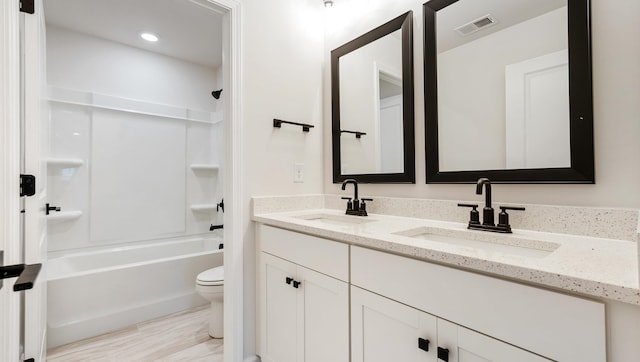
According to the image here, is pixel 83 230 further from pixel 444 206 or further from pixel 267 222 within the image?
pixel 444 206

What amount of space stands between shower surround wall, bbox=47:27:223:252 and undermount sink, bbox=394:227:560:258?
2.68 m

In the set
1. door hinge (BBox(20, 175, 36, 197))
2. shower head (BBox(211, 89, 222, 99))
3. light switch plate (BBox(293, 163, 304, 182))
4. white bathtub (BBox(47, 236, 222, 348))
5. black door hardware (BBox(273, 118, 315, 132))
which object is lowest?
white bathtub (BBox(47, 236, 222, 348))

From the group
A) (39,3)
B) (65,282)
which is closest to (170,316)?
(65,282)

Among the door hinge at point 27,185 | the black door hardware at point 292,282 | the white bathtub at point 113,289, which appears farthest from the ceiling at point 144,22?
the white bathtub at point 113,289

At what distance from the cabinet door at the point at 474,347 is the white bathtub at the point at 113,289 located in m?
2.31

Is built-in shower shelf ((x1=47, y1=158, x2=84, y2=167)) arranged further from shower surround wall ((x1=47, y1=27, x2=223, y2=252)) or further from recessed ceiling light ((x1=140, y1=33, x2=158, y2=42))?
recessed ceiling light ((x1=140, y1=33, x2=158, y2=42))

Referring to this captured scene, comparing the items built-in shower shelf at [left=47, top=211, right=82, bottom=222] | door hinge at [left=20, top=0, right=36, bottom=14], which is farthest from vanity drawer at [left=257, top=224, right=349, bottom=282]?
built-in shower shelf at [left=47, top=211, right=82, bottom=222]

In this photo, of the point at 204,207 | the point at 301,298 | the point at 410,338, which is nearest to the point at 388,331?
the point at 410,338

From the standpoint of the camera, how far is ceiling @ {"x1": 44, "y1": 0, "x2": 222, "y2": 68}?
2.23m

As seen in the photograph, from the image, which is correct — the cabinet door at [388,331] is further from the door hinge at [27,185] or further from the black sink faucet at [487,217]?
the door hinge at [27,185]

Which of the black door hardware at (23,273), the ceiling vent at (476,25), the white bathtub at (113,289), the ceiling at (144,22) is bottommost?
the white bathtub at (113,289)

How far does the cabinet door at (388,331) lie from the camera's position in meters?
0.87

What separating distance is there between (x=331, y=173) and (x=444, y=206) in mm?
803

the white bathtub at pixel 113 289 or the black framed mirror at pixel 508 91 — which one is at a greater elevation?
the black framed mirror at pixel 508 91
